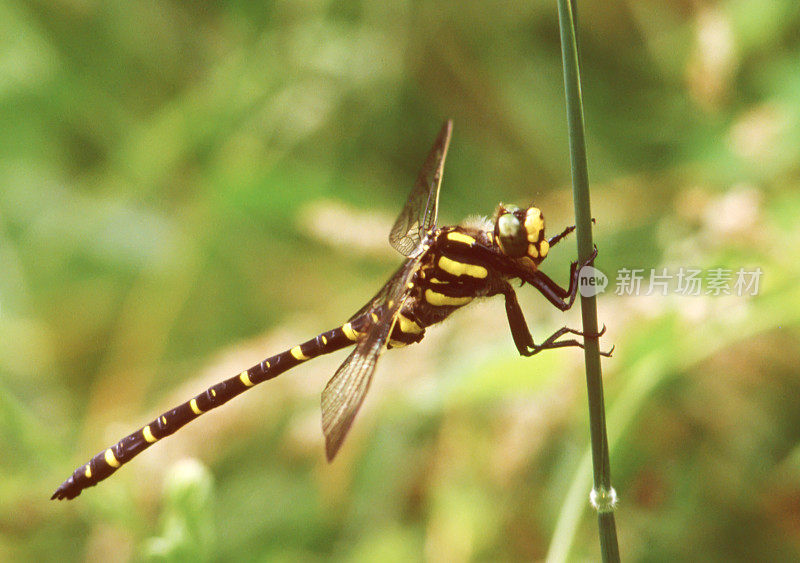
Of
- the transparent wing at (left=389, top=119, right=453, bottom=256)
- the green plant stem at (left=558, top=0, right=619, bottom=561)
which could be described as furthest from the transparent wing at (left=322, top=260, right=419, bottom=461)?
the green plant stem at (left=558, top=0, right=619, bottom=561)

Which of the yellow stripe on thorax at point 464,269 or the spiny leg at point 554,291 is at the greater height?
the yellow stripe on thorax at point 464,269

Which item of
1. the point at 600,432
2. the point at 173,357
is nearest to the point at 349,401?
the point at 600,432

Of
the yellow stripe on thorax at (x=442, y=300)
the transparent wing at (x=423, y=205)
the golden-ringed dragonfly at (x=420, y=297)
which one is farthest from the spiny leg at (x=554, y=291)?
the transparent wing at (x=423, y=205)

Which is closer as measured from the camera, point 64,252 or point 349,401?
point 349,401

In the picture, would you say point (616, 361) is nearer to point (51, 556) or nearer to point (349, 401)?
point (349, 401)

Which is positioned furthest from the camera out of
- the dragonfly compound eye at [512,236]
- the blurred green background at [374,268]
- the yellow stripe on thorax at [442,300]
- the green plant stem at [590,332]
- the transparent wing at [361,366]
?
the blurred green background at [374,268]

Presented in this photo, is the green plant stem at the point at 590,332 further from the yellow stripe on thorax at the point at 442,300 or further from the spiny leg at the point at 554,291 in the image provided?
the yellow stripe on thorax at the point at 442,300

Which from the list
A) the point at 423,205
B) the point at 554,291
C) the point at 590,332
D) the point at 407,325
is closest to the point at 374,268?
the point at 423,205
